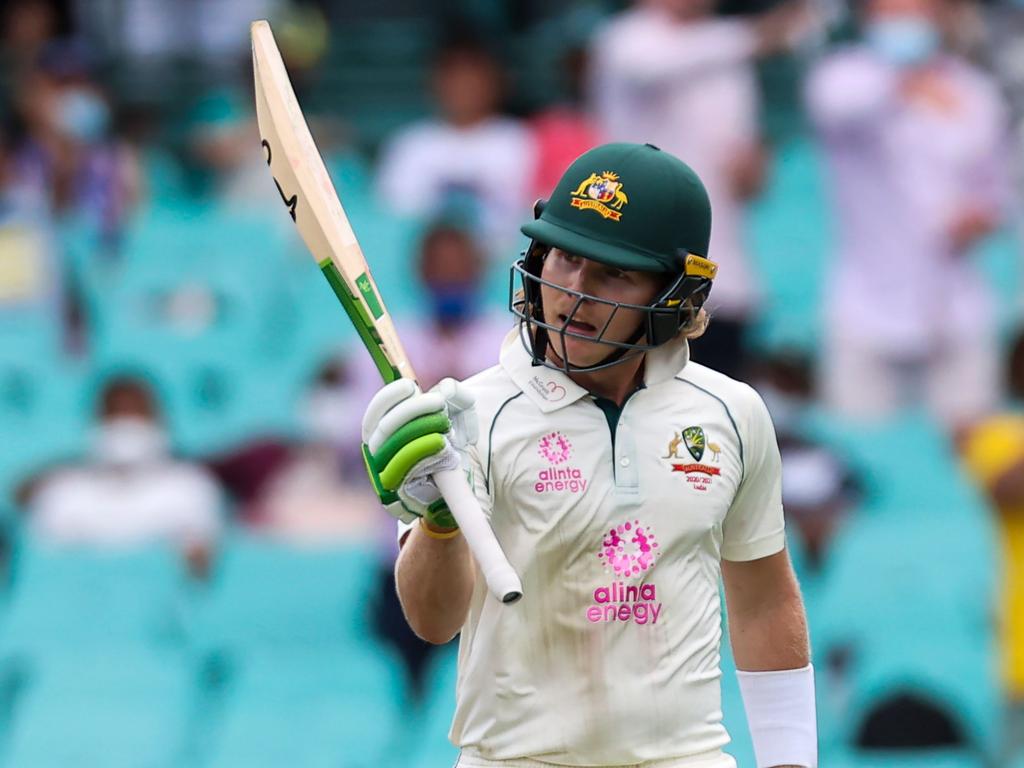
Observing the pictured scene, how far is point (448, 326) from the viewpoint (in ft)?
23.5

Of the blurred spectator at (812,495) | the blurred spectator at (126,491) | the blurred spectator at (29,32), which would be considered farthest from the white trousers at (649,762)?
the blurred spectator at (29,32)

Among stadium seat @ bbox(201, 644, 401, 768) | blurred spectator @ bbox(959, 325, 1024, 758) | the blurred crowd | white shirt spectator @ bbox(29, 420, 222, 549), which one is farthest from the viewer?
white shirt spectator @ bbox(29, 420, 222, 549)

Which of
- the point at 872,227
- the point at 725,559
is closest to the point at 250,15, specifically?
the point at 872,227

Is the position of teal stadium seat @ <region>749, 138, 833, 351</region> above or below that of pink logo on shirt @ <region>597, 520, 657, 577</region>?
above

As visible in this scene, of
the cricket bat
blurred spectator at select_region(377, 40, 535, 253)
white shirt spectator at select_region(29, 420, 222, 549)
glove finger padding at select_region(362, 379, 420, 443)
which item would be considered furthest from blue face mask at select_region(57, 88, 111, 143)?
glove finger padding at select_region(362, 379, 420, 443)

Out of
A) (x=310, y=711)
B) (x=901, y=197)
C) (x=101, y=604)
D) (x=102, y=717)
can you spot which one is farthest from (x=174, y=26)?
(x=310, y=711)

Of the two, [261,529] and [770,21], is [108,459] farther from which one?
[770,21]

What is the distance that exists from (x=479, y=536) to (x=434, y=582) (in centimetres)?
21

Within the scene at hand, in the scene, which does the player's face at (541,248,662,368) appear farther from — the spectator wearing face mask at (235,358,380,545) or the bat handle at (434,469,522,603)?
the spectator wearing face mask at (235,358,380,545)

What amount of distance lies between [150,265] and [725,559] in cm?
728

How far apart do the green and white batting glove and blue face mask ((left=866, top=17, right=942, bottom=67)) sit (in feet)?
16.6

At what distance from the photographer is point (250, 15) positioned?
12.0m

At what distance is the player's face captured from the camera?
3.64 meters

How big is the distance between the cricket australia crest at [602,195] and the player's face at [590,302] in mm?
88
